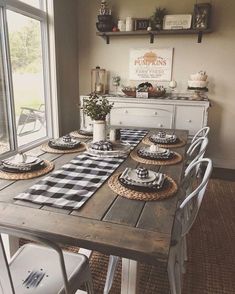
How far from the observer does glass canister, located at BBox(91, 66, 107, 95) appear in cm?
400

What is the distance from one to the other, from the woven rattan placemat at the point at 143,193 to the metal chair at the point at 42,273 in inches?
14.3

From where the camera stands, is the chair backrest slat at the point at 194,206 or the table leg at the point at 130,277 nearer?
the table leg at the point at 130,277

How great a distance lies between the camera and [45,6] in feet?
10.7

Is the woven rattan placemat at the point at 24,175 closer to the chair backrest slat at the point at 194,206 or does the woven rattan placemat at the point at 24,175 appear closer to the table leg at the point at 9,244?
the table leg at the point at 9,244

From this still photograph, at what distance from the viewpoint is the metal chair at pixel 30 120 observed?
317cm

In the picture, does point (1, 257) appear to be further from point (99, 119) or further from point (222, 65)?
point (222, 65)

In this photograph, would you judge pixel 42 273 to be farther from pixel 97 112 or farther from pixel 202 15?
pixel 202 15

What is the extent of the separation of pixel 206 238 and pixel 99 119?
1.32 m

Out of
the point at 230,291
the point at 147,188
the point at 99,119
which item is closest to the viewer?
the point at 147,188

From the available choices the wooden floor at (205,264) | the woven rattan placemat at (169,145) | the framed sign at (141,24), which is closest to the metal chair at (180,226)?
the wooden floor at (205,264)

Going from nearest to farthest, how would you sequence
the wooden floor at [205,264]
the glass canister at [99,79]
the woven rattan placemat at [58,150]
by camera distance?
the wooden floor at [205,264] → the woven rattan placemat at [58,150] → the glass canister at [99,79]

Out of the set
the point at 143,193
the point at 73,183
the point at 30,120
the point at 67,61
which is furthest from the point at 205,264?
the point at 67,61

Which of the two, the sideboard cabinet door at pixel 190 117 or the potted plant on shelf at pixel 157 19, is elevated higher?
the potted plant on shelf at pixel 157 19

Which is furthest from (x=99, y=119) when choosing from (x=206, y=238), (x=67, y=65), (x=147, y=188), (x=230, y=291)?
(x=67, y=65)
